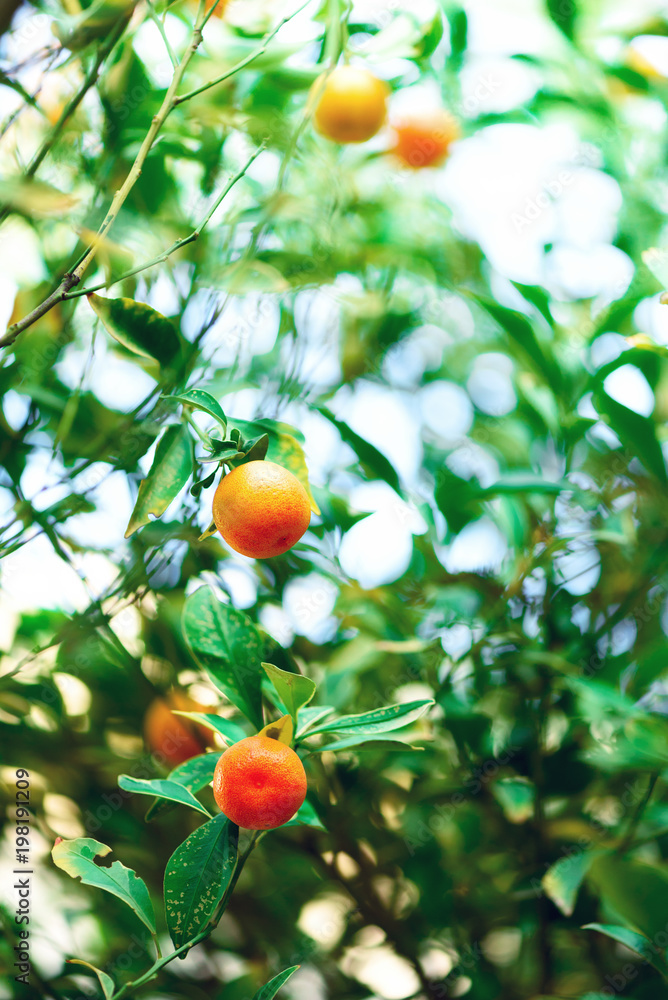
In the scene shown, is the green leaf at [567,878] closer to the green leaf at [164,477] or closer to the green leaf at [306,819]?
the green leaf at [306,819]

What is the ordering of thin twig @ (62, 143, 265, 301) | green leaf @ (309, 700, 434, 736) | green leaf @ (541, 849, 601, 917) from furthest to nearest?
green leaf @ (541, 849, 601, 917), green leaf @ (309, 700, 434, 736), thin twig @ (62, 143, 265, 301)

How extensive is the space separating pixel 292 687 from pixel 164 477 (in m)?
0.16

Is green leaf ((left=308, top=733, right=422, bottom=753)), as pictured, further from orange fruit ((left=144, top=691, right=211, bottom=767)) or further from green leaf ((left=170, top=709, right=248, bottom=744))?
orange fruit ((left=144, top=691, right=211, bottom=767))

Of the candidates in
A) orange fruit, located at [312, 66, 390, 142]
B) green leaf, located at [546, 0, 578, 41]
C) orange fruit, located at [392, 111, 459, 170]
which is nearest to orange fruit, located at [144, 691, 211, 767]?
orange fruit, located at [312, 66, 390, 142]

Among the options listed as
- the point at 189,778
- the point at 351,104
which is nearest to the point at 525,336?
the point at 351,104

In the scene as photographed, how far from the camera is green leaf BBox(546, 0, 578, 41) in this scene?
897 mm

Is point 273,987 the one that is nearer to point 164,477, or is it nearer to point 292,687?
point 292,687

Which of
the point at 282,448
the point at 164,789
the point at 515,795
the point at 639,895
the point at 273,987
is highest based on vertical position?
the point at 282,448

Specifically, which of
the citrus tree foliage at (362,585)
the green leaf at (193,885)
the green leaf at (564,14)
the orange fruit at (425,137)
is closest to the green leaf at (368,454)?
the citrus tree foliage at (362,585)

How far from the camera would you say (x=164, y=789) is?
0.49 m

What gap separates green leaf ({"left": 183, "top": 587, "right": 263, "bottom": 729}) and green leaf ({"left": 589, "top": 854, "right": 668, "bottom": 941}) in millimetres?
342

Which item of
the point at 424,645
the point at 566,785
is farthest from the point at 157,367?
the point at 566,785

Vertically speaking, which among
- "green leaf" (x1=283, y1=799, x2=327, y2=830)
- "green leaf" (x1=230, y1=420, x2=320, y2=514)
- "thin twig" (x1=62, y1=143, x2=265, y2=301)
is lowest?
"green leaf" (x1=283, y1=799, x2=327, y2=830)

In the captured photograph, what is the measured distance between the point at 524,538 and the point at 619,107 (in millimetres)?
665
